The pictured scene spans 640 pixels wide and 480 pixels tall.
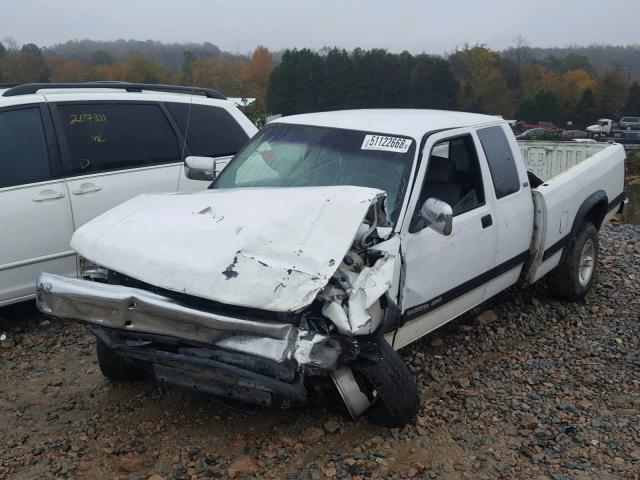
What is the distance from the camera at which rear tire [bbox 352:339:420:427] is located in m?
3.13

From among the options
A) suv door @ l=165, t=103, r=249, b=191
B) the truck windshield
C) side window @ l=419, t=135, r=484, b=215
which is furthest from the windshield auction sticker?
suv door @ l=165, t=103, r=249, b=191

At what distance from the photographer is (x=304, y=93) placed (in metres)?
76.4

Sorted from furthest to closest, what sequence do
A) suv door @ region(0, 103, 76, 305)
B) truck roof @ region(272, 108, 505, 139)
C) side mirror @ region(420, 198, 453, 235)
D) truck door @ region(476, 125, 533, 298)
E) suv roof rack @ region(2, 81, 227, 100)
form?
suv roof rack @ region(2, 81, 227, 100)
suv door @ region(0, 103, 76, 305)
truck door @ region(476, 125, 533, 298)
truck roof @ region(272, 108, 505, 139)
side mirror @ region(420, 198, 453, 235)

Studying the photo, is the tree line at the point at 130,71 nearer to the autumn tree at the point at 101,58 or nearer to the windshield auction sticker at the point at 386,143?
the autumn tree at the point at 101,58

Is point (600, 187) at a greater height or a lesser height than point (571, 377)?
→ greater

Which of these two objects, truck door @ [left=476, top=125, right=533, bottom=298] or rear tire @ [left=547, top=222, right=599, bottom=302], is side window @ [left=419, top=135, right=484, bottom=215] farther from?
rear tire @ [left=547, top=222, right=599, bottom=302]

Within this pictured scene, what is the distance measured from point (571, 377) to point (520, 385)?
0.42 meters

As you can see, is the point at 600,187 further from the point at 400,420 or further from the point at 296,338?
the point at 296,338

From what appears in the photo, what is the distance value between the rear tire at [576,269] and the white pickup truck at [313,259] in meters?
0.81

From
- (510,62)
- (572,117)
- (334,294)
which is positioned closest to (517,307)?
(334,294)

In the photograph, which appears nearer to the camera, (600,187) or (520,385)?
(520,385)

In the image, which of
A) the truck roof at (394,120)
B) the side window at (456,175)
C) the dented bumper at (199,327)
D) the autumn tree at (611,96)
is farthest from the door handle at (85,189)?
the autumn tree at (611,96)

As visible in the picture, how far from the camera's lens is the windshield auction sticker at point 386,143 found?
394 centimetres

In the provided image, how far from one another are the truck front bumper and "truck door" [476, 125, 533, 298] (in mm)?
1934
